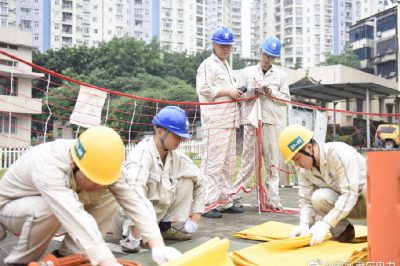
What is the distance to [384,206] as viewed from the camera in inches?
75.3

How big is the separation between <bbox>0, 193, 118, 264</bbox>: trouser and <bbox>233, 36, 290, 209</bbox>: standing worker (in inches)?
99.0

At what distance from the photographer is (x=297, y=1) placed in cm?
6994

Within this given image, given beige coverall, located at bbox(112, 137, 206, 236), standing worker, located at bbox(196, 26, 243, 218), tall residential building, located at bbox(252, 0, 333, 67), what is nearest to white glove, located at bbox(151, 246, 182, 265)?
beige coverall, located at bbox(112, 137, 206, 236)

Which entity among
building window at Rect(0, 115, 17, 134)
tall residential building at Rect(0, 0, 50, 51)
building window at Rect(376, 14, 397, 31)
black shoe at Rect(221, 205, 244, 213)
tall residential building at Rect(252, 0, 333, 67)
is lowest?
black shoe at Rect(221, 205, 244, 213)

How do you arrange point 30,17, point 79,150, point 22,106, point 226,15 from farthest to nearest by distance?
point 226,15 → point 30,17 → point 22,106 → point 79,150

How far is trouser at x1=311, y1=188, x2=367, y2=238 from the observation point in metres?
2.98

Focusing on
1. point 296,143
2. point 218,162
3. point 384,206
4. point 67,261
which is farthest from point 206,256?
point 218,162

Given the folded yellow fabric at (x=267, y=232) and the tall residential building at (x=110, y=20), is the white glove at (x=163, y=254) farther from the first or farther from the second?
the tall residential building at (x=110, y=20)

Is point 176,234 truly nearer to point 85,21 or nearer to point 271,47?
point 271,47

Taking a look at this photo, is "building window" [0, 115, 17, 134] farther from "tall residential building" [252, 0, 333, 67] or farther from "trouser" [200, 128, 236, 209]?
"tall residential building" [252, 0, 333, 67]

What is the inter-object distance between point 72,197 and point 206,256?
66cm

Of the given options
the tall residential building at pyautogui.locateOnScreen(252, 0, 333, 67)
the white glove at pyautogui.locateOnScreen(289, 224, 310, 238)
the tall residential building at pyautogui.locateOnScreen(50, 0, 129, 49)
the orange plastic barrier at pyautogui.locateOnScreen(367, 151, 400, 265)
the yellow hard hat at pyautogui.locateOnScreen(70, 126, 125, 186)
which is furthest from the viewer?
the tall residential building at pyautogui.locateOnScreen(252, 0, 333, 67)

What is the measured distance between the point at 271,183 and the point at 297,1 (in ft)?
231

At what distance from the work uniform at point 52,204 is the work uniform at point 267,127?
7.65 ft
